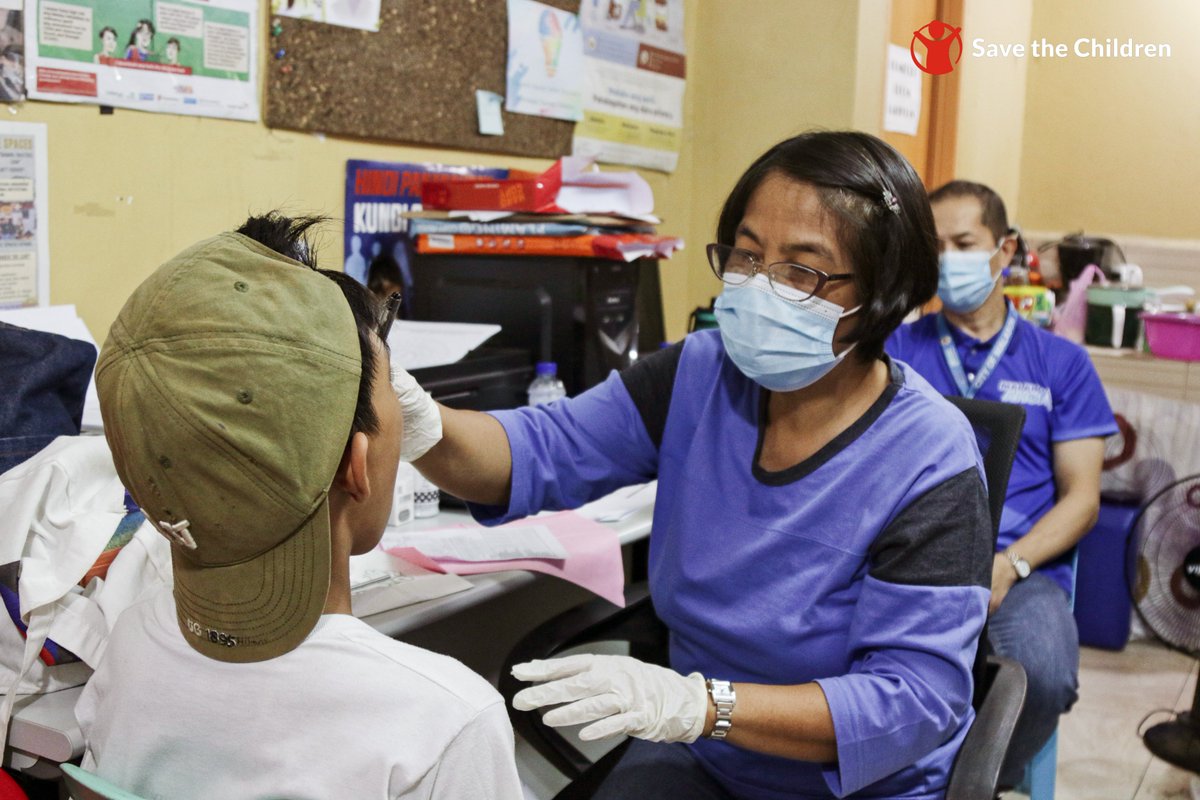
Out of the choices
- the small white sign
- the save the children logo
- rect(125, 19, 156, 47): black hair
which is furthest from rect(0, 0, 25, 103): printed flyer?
the save the children logo

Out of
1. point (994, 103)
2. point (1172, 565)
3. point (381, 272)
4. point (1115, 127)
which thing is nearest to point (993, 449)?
point (381, 272)

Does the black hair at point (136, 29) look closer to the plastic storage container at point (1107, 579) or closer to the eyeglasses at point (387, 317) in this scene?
the eyeglasses at point (387, 317)

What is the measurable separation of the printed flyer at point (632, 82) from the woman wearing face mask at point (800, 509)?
1492 millimetres

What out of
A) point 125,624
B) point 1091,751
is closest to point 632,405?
point 125,624

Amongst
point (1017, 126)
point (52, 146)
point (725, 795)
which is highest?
point (1017, 126)

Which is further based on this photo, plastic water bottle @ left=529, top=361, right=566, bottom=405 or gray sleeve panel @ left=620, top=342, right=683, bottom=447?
plastic water bottle @ left=529, top=361, right=566, bottom=405

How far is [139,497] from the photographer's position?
32.8 inches

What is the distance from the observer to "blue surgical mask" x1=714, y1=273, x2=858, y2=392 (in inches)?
52.7

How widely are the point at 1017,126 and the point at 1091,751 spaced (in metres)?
2.66

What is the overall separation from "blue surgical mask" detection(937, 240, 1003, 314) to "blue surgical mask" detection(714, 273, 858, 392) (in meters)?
1.14

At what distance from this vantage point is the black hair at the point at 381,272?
2.29 m

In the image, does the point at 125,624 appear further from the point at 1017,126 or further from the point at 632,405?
the point at 1017,126

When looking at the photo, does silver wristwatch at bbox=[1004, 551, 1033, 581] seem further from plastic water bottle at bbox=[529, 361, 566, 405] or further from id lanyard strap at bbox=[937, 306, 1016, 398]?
plastic water bottle at bbox=[529, 361, 566, 405]

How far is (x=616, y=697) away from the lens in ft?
3.52
